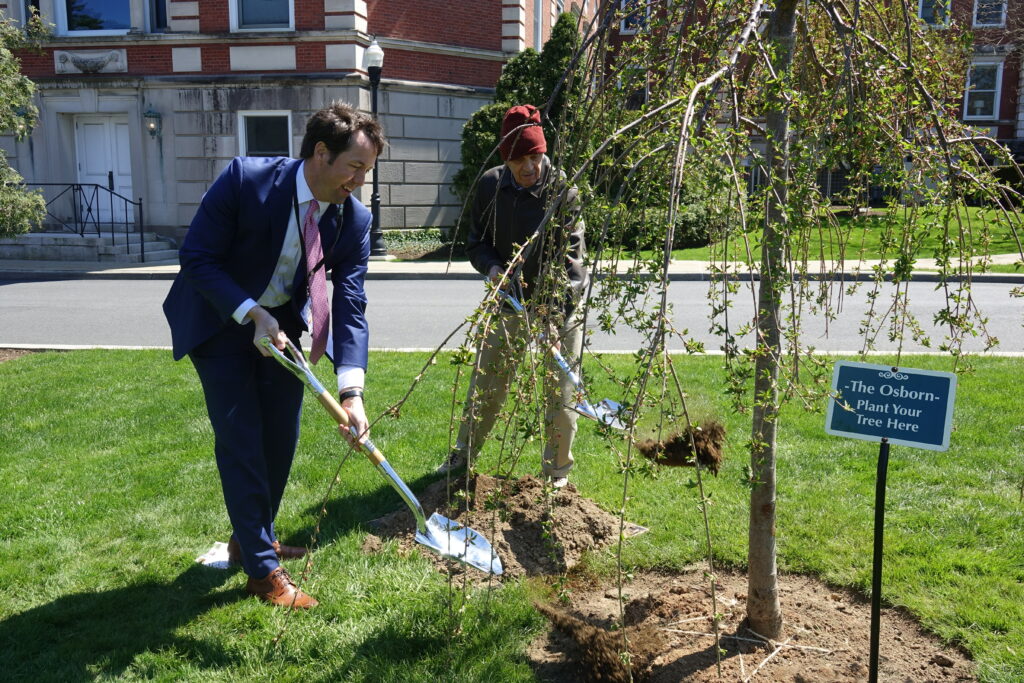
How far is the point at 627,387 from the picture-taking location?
7.31ft

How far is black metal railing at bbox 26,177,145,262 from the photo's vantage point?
1967cm

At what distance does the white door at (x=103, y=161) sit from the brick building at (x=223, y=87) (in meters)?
0.03

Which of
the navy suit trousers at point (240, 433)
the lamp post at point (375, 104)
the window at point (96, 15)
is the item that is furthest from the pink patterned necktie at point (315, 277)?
the window at point (96, 15)

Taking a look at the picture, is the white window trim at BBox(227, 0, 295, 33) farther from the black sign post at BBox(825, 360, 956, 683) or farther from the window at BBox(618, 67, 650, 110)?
the black sign post at BBox(825, 360, 956, 683)

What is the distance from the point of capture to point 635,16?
305 centimetres

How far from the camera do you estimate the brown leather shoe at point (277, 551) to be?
3.93 metres

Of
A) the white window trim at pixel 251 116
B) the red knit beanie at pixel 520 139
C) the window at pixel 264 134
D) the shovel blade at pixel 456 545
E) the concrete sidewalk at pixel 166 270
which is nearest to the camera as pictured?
the shovel blade at pixel 456 545

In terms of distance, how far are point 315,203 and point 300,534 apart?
1.64 metres

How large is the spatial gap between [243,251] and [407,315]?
7.62 m

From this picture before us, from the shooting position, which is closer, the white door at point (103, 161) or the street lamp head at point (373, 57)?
the street lamp head at point (373, 57)

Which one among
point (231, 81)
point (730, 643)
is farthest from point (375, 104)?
point (730, 643)

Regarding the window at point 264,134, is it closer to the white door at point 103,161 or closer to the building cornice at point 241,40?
the building cornice at point 241,40

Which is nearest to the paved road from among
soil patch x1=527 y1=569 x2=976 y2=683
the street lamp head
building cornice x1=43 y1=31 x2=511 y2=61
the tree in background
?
the tree in background

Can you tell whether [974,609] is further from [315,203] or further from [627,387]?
[315,203]
